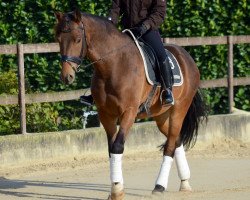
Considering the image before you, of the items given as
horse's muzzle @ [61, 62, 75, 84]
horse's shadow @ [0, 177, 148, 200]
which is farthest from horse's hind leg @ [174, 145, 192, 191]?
horse's muzzle @ [61, 62, 75, 84]

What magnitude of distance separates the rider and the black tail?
98cm

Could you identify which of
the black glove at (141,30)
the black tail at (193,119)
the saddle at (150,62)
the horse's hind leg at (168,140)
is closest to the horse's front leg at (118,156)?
the saddle at (150,62)

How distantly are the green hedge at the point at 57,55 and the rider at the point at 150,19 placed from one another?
3.55 m

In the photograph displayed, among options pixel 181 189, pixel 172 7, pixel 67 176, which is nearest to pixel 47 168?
pixel 67 176

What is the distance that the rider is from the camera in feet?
37.7

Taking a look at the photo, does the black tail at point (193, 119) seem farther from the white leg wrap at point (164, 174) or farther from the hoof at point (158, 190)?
the hoof at point (158, 190)

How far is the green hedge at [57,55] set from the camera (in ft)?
48.8

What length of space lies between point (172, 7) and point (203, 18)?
2.06 ft

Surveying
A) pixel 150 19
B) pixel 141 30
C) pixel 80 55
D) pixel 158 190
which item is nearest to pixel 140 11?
pixel 150 19

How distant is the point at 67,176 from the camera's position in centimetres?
1301

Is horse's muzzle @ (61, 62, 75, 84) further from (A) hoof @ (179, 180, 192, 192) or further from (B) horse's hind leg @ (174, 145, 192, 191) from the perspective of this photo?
(A) hoof @ (179, 180, 192, 192)

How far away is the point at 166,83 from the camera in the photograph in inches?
454

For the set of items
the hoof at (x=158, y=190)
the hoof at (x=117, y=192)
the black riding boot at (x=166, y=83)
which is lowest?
the hoof at (x=158, y=190)

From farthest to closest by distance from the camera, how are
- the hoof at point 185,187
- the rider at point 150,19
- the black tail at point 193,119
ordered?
the black tail at point 193,119
the hoof at point 185,187
the rider at point 150,19
